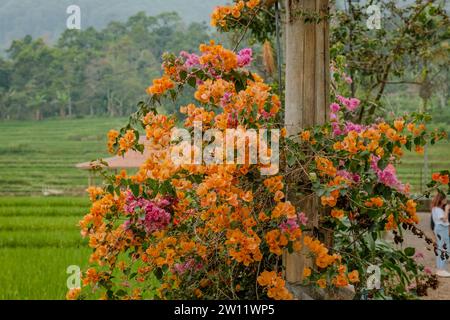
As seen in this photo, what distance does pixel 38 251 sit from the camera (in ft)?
17.0

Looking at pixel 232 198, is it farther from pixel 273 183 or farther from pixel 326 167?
pixel 326 167

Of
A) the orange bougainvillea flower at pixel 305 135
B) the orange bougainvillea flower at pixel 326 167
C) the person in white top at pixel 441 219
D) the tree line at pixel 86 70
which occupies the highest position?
the tree line at pixel 86 70

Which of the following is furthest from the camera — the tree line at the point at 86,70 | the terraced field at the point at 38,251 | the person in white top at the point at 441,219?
the tree line at the point at 86,70

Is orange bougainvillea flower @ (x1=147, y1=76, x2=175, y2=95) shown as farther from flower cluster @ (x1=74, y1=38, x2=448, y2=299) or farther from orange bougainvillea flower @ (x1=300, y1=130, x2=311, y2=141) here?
orange bougainvillea flower @ (x1=300, y1=130, x2=311, y2=141)

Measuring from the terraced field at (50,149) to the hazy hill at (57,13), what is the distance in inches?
615

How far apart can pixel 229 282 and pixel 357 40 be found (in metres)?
3.22

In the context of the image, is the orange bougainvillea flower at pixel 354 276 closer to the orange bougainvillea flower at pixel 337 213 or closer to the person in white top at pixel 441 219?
the orange bougainvillea flower at pixel 337 213

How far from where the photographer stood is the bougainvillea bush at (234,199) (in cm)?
163

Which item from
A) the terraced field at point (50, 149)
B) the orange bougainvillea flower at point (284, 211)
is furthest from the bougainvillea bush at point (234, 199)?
the terraced field at point (50, 149)

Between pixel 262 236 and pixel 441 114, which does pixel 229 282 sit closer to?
pixel 262 236

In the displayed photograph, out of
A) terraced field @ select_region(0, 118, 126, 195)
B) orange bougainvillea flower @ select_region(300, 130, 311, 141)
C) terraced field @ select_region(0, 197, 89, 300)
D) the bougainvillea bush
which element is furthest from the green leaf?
terraced field @ select_region(0, 118, 126, 195)

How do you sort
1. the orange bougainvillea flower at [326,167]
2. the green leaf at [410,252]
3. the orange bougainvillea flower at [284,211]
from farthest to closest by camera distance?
1. the green leaf at [410,252]
2. the orange bougainvillea flower at [326,167]
3. the orange bougainvillea flower at [284,211]

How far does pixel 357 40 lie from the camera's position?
182 inches

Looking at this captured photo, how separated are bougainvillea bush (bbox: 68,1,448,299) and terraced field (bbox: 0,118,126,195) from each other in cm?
1989
